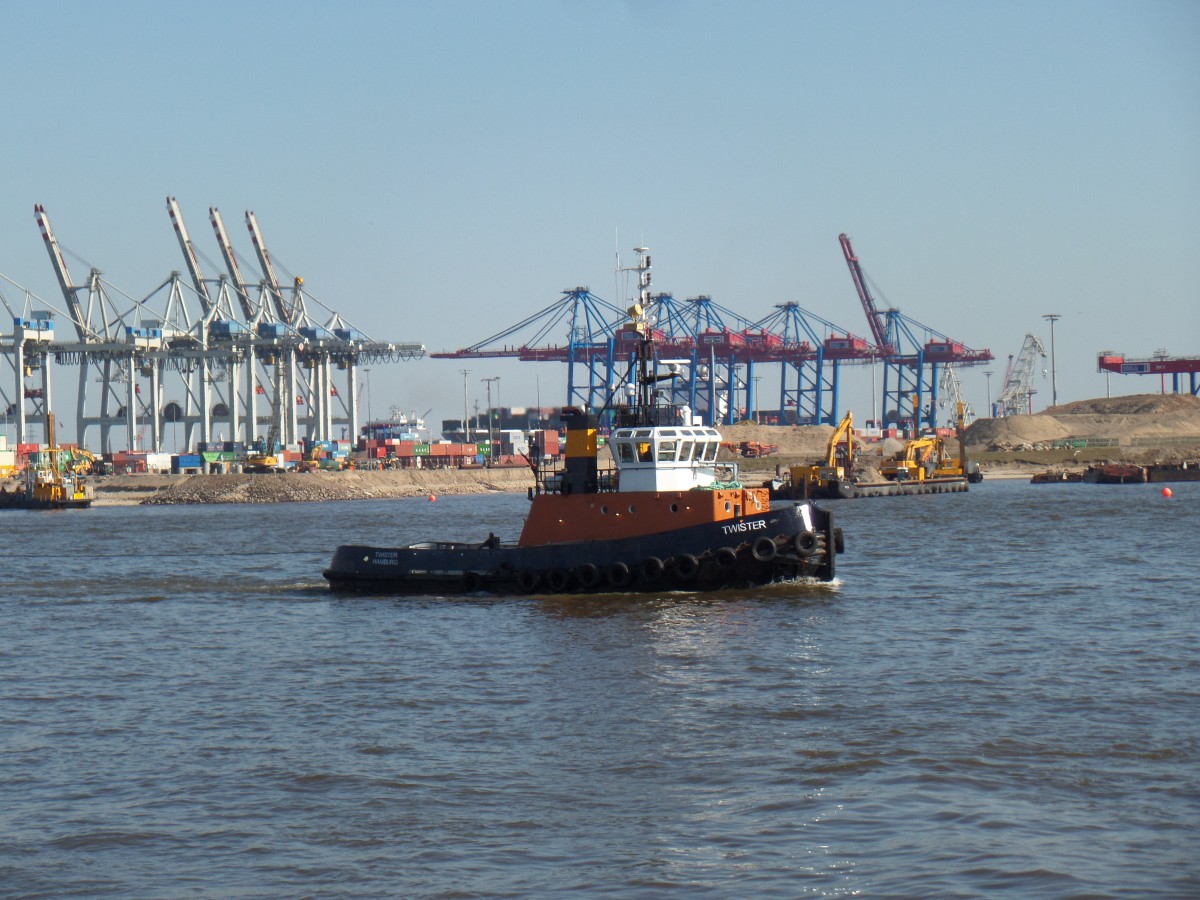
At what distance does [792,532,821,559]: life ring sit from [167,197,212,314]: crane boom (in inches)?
4670

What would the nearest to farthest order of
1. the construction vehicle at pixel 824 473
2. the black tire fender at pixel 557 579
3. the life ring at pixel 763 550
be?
1. the life ring at pixel 763 550
2. the black tire fender at pixel 557 579
3. the construction vehicle at pixel 824 473

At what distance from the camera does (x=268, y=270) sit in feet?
486

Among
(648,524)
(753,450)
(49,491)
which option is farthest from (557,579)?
(753,450)

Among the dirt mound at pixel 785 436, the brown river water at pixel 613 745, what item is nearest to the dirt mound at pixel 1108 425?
the dirt mound at pixel 785 436

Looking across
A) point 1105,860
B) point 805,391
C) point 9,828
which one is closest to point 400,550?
point 9,828

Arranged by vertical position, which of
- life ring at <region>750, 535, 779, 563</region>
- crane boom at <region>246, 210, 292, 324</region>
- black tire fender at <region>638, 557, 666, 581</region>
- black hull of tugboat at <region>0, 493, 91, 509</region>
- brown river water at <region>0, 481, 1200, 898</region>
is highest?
crane boom at <region>246, 210, 292, 324</region>

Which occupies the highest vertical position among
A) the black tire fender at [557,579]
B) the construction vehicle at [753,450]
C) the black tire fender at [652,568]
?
the construction vehicle at [753,450]

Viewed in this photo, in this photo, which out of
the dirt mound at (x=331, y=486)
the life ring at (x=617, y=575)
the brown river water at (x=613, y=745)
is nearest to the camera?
the brown river water at (x=613, y=745)

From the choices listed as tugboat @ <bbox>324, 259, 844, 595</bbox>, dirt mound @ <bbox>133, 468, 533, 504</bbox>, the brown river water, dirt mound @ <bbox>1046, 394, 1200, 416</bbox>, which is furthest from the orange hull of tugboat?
dirt mound @ <bbox>1046, 394, 1200, 416</bbox>

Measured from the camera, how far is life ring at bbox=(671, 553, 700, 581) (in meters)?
25.6

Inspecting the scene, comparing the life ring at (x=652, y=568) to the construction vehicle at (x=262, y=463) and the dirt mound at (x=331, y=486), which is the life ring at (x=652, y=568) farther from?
the construction vehicle at (x=262, y=463)

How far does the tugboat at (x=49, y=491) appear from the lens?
84.6 metres

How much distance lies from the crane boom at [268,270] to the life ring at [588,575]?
126m

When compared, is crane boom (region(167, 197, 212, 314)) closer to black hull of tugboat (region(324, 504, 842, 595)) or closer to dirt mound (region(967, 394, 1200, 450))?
dirt mound (region(967, 394, 1200, 450))
